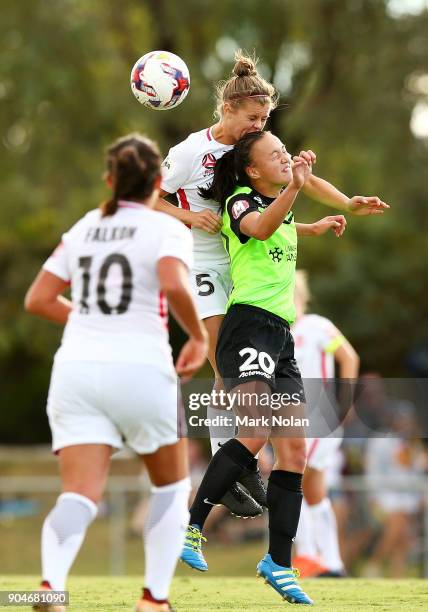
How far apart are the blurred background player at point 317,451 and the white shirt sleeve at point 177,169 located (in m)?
3.44

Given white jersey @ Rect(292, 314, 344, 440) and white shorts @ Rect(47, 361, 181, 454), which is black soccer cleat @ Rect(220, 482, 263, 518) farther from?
white jersey @ Rect(292, 314, 344, 440)

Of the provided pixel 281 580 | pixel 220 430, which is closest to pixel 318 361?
pixel 220 430

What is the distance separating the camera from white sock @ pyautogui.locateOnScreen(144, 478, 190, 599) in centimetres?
574

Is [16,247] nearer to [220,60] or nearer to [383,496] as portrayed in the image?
[220,60]

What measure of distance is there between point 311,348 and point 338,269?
12.7 meters

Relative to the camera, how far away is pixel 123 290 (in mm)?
5621

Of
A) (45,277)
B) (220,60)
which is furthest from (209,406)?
(220,60)

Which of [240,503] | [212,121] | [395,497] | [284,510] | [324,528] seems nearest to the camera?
[284,510]

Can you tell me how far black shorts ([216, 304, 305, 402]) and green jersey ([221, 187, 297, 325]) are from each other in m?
0.06

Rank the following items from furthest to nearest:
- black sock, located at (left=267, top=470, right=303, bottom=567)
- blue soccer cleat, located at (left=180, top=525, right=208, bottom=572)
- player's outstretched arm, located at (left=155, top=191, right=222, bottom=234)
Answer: player's outstretched arm, located at (left=155, top=191, right=222, bottom=234) → blue soccer cleat, located at (left=180, top=525, right=208, bottom=572) → black sock, located at (left=267, top=470, right=303, bottom=567)

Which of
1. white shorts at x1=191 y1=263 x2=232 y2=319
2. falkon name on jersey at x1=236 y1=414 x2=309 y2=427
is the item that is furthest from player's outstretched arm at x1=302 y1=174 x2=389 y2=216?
falkon name on jersey at x1=236 y1=414 x2=309 y2=427

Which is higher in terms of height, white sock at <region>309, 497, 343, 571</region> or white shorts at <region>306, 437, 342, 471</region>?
white shorts at <region>306, 437, 342, 471</region>

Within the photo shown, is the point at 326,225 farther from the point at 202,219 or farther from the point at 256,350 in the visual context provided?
the point at 256,350

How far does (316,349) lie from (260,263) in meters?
4.31
